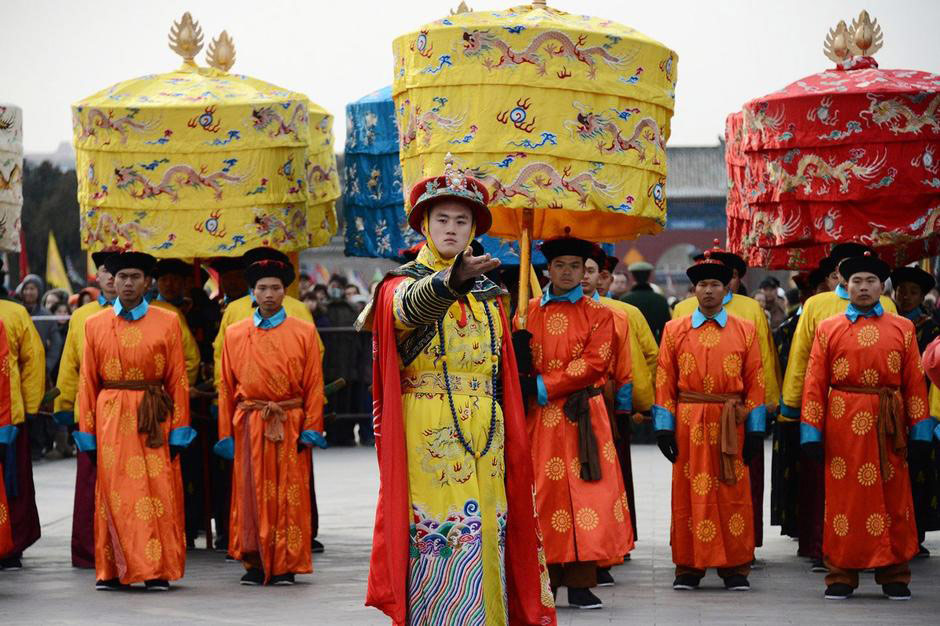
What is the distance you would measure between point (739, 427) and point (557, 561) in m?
1.41

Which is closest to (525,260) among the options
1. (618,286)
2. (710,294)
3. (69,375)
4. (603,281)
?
(710,294)

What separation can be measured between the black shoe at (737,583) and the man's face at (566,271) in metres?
1.91

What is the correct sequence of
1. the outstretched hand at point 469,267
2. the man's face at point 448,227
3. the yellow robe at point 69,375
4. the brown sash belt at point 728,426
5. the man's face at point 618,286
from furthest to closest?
1. the man's face at point 618,286
2. the yellow robe at point 69,375
3. the brown sash belt at point 728,426
4. the man's face at point 448,227
5. the outstretched hand at point 469,267

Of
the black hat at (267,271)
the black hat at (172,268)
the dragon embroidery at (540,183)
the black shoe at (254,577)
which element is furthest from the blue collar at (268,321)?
the dragon embroidery at (540,183)

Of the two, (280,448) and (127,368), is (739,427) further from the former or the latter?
(127,368)

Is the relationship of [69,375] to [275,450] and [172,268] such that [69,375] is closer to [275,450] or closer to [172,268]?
[172,268]

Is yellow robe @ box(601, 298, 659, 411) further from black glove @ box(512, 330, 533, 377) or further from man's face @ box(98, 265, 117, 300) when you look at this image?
man's face @ box(98, 265, 117, 300)

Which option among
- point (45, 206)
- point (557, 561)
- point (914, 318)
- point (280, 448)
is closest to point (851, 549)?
point (557, 561)

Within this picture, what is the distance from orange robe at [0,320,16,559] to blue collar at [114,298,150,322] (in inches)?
25.6

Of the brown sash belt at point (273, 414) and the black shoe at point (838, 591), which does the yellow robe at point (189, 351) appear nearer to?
the brown sash belt at point (273, 414)

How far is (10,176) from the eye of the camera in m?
9.80

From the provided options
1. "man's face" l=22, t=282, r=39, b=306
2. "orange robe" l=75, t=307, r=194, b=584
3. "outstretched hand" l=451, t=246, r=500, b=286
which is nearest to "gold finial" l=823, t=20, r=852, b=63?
"orange robe" l=75, t=307, r=194, b=584

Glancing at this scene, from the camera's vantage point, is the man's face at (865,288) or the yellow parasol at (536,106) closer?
the yellow parasol at (536,106)

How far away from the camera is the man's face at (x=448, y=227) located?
6.04m
